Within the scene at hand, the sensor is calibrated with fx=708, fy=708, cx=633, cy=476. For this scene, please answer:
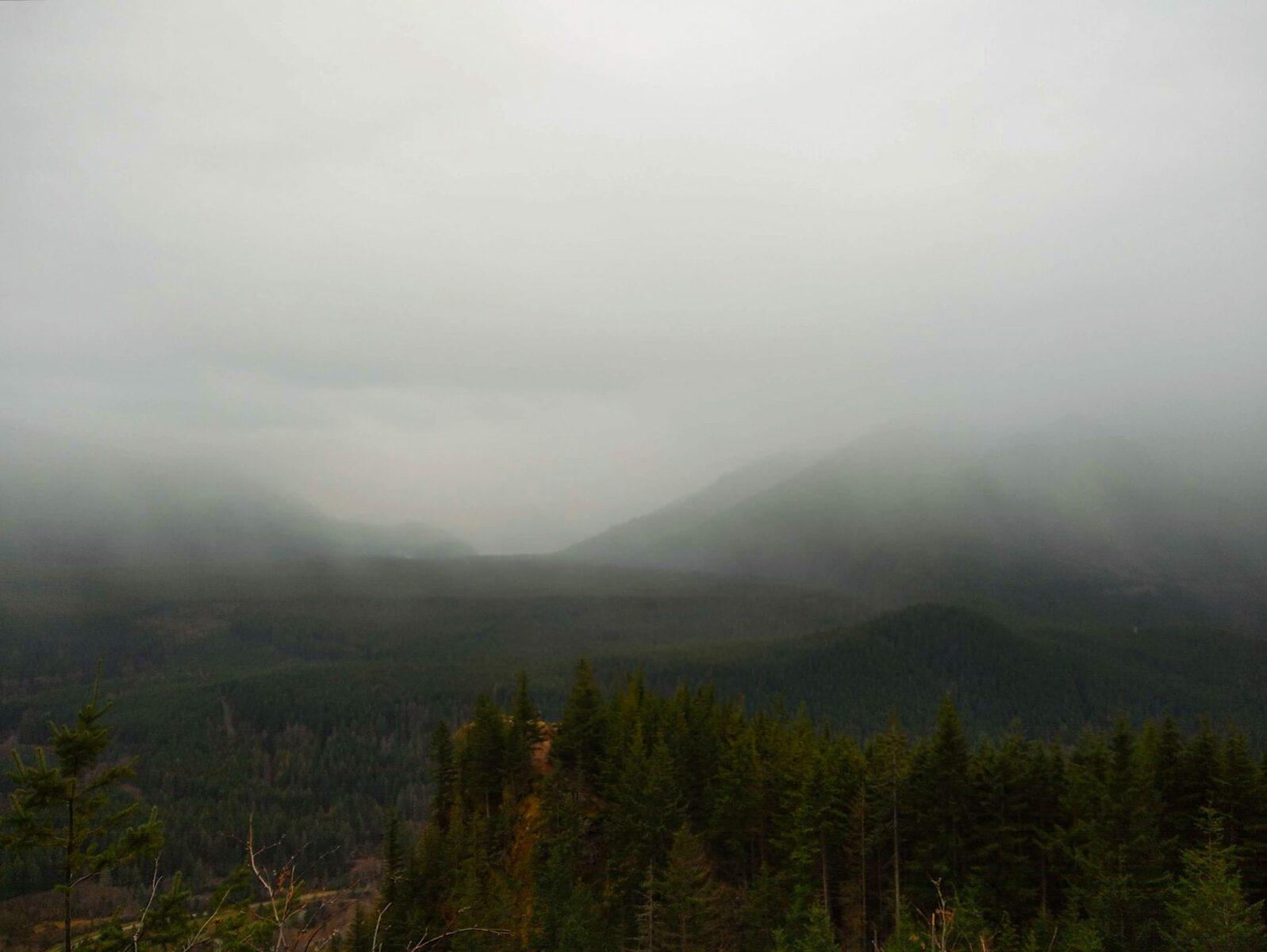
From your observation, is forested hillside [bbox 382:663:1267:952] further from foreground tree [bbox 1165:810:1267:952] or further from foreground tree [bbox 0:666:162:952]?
foreground tree [bbox 0:666:162:952]

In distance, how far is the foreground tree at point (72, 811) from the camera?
10070 millimetres

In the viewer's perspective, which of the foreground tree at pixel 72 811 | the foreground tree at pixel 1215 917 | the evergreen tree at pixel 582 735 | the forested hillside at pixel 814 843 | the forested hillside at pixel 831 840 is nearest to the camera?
the foreground tree at pixel 72 811

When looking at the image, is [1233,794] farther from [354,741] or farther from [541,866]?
[354,741]

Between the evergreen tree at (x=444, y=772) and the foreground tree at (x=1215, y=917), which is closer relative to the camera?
the foreground tree at (x=1215, y=917)

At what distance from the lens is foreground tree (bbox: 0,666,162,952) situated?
10.1m

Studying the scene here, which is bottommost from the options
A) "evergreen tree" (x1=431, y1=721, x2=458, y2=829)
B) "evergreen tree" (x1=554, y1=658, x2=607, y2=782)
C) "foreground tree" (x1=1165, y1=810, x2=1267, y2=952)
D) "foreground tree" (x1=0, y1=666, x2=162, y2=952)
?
"evergreen tree" (x1=431, y1=721, x2=458, y2=829)

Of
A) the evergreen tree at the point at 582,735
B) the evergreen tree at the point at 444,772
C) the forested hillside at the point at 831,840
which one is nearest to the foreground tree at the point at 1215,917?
the forested hillside at the point at 831,840

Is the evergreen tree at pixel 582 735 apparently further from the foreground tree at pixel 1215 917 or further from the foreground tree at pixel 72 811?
the foreground tree at pixel 72 811

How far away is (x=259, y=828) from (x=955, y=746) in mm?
138861

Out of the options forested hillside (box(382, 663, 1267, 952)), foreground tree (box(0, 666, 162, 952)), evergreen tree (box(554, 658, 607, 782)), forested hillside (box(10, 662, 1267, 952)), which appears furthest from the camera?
evergreen tree (box(554, 658, 607, 782))

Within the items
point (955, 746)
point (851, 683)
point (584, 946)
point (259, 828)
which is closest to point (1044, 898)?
point (955, 746)

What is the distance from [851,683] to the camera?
189m

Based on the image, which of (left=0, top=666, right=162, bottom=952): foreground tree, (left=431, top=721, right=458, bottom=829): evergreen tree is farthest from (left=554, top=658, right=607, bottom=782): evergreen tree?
(left=0, top=666, right=162, bottom=952): foreground tree

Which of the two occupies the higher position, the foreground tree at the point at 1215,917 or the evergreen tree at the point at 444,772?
the foreground tree at the point at 1215,917
